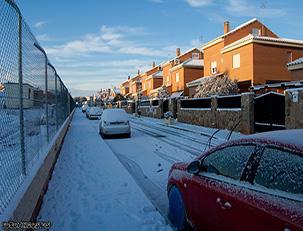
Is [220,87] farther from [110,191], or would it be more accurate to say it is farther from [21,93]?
[21,93]

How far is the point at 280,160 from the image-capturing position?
3.11 meters

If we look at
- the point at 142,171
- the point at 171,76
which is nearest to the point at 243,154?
the point at 142,171

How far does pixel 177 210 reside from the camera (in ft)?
16.6

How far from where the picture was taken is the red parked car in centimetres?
287

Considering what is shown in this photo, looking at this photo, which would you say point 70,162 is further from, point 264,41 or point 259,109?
point 264,41

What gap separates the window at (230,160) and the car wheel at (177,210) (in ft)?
2.64

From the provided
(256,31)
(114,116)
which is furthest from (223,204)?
(256,31)

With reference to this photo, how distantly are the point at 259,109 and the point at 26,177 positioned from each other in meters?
13.6

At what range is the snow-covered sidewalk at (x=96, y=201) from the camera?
5294 mm

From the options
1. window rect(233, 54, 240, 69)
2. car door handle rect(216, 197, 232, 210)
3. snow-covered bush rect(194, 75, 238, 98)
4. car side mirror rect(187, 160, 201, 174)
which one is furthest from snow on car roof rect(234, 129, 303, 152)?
window rect(233, 54, 240, 69)

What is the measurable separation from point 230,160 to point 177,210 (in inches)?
59.2

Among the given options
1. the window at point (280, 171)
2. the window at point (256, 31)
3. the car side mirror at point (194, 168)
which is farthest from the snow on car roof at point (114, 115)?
the window at point (256, 31)

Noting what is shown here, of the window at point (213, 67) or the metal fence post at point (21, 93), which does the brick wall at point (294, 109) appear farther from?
the window at point (213, 67)

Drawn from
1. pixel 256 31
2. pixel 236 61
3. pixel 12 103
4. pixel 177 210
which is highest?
pixel 256 31
